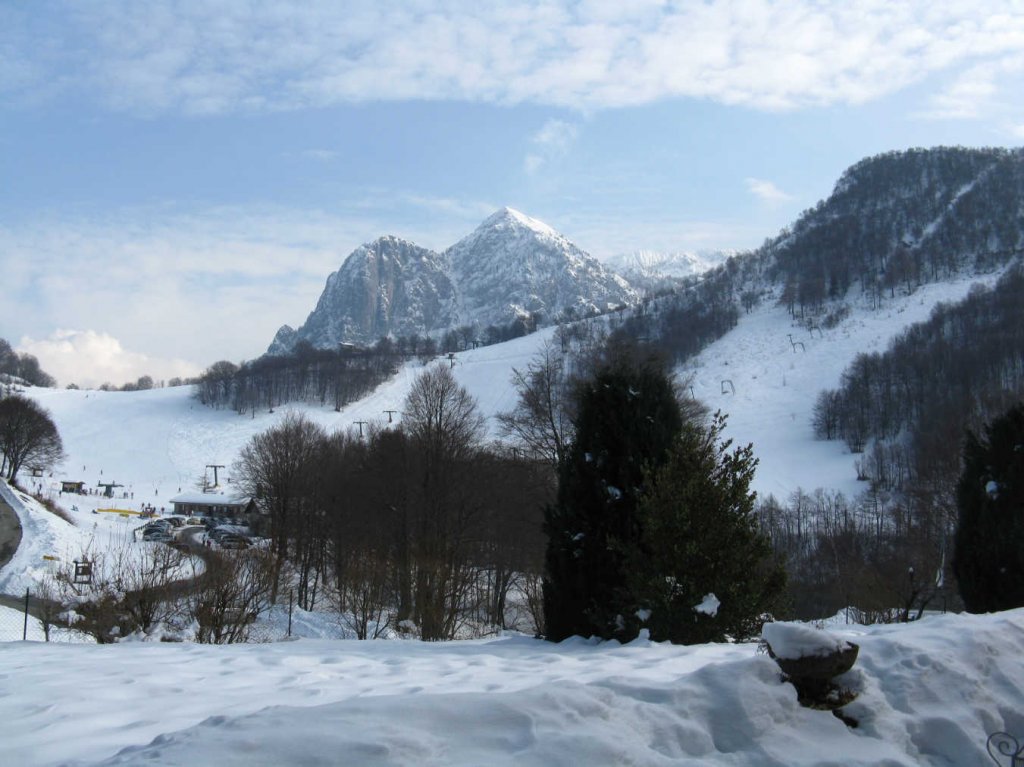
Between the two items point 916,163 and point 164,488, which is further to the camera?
point 916,163

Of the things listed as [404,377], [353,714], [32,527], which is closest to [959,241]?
[404,377]

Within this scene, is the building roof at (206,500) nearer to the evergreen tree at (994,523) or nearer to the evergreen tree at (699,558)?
the evergreen tree at (994,523)

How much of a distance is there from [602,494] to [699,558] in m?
1.96

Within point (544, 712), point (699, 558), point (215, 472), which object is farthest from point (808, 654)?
point (215, 472)

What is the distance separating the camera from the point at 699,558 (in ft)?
29.9

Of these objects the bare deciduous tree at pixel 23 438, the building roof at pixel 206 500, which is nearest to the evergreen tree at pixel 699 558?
the bare deciduous tree at pixel 23 438

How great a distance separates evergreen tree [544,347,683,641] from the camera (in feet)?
34.5

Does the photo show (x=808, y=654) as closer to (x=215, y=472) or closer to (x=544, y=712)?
(x=544, y=712)

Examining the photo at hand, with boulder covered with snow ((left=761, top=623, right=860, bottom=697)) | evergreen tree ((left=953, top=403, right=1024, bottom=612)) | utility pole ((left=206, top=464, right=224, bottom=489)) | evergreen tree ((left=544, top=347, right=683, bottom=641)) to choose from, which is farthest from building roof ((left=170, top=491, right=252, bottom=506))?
boulder covered with snow ((left=761, top=623, right=860, bottom=697))

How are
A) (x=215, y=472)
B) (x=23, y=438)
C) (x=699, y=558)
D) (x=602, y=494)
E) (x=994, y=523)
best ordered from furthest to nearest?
1. (x=215, y=472)
2. (x=23, y=438)
3. (x=994, y=523)
4. (x=602, y=494)
5. (x=699, y=558)

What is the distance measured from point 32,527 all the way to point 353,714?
42.3 metres

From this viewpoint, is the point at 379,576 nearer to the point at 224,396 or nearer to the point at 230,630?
the point at 230,630

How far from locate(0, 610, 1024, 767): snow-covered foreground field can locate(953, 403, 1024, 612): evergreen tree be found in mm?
4768

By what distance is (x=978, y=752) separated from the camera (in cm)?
468
